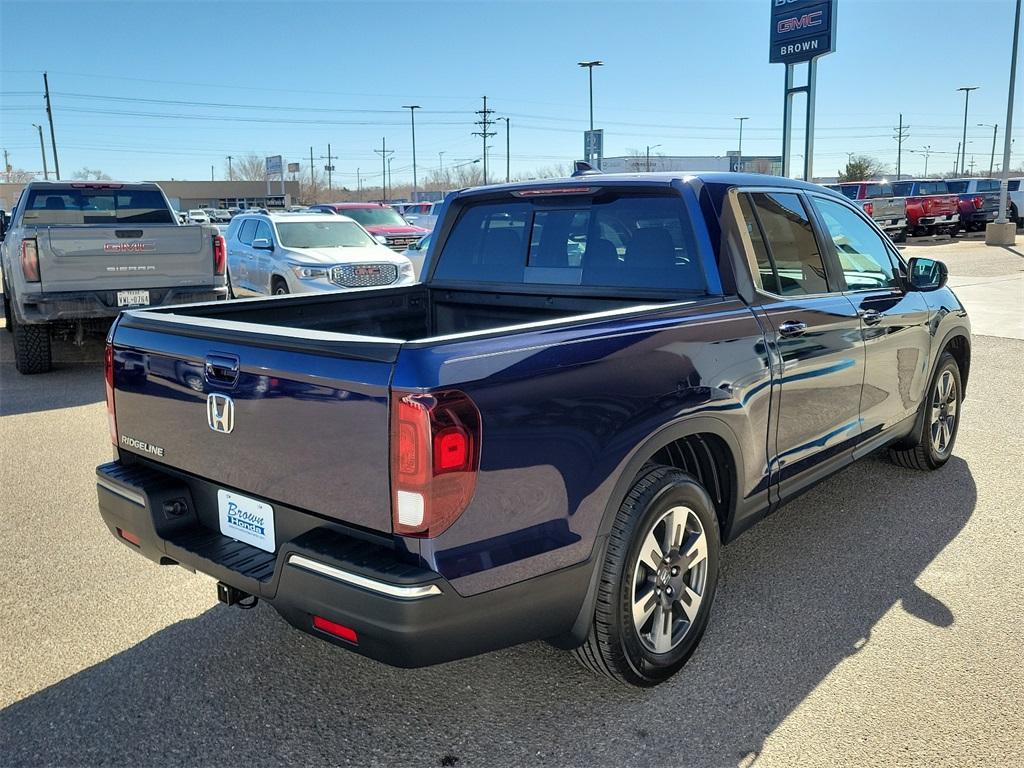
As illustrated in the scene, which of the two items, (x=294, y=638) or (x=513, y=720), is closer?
(x=513, y=720)

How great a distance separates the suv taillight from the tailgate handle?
0.71 m

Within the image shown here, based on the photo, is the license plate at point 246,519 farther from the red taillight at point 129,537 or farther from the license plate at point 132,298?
the license plate at point 132,298

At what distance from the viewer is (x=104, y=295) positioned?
29.1 feet

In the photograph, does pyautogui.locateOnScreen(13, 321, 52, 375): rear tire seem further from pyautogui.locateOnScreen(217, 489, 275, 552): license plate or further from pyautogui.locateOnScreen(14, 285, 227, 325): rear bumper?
pyautogui.locateOnScreen(217, 489, 275, 552): license plate

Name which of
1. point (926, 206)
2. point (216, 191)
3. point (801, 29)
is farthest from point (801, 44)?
point (216, 191)

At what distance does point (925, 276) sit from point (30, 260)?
817 cm

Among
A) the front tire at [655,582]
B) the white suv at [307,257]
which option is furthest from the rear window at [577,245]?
the white suv at [307,257]

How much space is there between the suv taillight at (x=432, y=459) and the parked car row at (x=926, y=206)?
92.4 feet

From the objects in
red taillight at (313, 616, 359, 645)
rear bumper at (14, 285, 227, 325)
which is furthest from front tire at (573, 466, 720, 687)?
rear bumper at (14, 285, 227, 325)

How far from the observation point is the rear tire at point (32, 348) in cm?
916

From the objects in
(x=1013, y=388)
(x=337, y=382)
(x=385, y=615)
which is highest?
(x=337, y=382)

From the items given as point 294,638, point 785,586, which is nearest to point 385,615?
point 294,638

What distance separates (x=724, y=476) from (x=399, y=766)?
1.66 m

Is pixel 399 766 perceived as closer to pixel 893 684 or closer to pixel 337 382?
pixel 337 382
